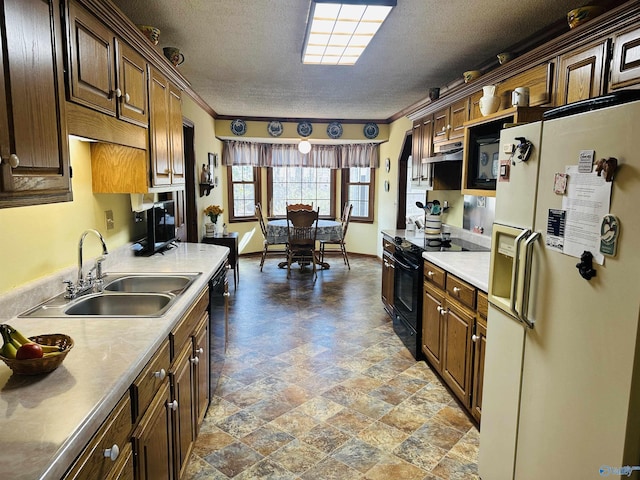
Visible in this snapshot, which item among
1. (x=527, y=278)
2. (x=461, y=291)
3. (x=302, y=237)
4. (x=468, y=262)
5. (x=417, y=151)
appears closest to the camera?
(x=527, y=278)

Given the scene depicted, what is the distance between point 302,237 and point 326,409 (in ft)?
12.6

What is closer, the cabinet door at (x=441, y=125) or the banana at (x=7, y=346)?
the banana at (x=7, y=346)

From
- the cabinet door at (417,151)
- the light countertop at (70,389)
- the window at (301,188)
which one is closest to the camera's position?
the light countertop at (70,389)

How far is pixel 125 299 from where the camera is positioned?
207 centimetres

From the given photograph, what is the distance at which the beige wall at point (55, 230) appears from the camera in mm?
1681

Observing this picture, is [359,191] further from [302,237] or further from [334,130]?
[302,237]

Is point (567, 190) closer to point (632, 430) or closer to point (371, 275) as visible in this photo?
point (632, 430)

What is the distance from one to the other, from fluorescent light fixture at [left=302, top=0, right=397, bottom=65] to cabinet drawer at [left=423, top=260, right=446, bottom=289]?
5.48 ft

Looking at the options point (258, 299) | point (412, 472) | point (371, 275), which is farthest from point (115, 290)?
point (371, 275)

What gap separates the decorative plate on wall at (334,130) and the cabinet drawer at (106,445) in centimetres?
636

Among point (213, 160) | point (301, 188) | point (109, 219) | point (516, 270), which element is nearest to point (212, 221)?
point (213, 160)

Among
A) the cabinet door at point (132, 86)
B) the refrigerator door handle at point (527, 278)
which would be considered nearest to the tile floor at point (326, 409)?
the refrigerator door handle at point (527, 278)

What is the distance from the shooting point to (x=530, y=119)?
2244mm

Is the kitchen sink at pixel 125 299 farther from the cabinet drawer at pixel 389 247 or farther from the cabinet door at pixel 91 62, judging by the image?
the cabinet drawer at pixel 389 247
